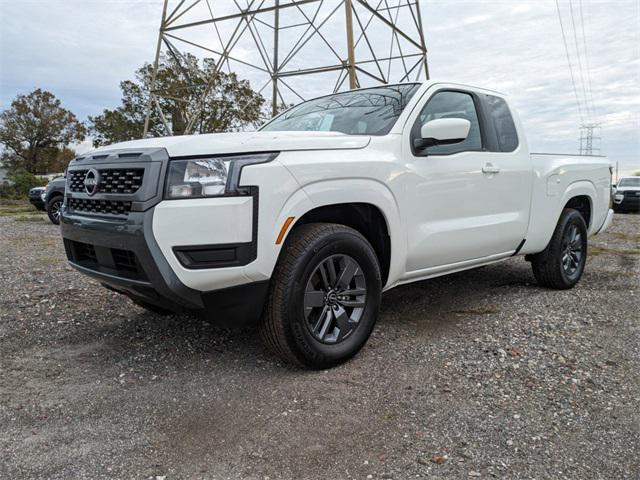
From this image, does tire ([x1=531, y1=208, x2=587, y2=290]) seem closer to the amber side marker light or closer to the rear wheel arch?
the rear wheel arch

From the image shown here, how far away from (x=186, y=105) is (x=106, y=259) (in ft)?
61.3

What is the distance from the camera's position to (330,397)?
260cm

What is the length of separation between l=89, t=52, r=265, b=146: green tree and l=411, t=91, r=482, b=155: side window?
650 inches

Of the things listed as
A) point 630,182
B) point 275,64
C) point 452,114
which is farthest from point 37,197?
point 630,182

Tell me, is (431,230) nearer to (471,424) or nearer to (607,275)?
(471,424)

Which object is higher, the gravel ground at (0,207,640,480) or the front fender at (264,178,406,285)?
the front fender at (264,178,406,285)

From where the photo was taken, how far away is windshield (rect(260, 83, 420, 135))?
3.48 metres

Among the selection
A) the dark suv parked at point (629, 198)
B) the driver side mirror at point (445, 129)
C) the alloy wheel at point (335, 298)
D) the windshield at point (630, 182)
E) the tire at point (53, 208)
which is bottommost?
the dark suv parked at point (629, 198)

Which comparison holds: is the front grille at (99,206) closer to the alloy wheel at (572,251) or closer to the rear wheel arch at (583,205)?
the alloy wheel at (572,251)

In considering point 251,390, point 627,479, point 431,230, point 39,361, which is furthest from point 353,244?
point 39,361

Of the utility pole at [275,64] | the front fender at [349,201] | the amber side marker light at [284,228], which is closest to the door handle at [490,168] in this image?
the front fender at [349,201]

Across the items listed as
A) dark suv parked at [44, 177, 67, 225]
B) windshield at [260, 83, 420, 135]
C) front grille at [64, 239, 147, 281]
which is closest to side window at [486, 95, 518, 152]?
windshield at [260, 83, 420, 135]

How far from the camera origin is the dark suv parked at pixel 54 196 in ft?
33.7

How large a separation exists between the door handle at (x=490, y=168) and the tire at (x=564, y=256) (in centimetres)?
133
